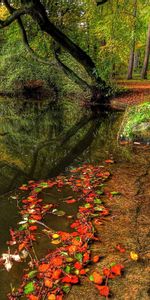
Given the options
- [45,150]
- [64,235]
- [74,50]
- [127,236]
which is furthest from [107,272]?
[74,50]

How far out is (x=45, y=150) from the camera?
332 inches

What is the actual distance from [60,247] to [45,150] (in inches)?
198

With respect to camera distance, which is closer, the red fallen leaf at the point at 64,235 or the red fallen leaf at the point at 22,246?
the red fallen leaf at the point at 22,246

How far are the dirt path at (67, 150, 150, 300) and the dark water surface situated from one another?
61 cm

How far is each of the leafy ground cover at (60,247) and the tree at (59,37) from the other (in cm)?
1034

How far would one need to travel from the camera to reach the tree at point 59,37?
13281mm

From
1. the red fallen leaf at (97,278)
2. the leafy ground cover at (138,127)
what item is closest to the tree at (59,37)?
the leafy ground cover at (138,127)

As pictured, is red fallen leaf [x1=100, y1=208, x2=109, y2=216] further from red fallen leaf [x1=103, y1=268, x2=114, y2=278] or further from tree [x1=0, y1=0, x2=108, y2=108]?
tree [x1=0, y1=0, x2=108, y2=108]

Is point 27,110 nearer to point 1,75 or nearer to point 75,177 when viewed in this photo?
point 1,75

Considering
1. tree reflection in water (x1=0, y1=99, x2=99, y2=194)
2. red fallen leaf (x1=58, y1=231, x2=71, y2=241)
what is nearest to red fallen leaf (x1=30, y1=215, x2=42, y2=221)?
red fallen leaf (x1=58, y1=231, x2=71, y2=241)

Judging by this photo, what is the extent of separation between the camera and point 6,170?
22.2 feet

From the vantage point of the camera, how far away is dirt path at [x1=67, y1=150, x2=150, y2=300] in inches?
114

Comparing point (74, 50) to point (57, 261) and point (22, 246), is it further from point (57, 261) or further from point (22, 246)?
point (57, 261)

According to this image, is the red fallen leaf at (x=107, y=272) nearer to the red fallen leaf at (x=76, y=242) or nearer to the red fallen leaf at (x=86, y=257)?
the red fallen leaf at (x=86, y=257)
